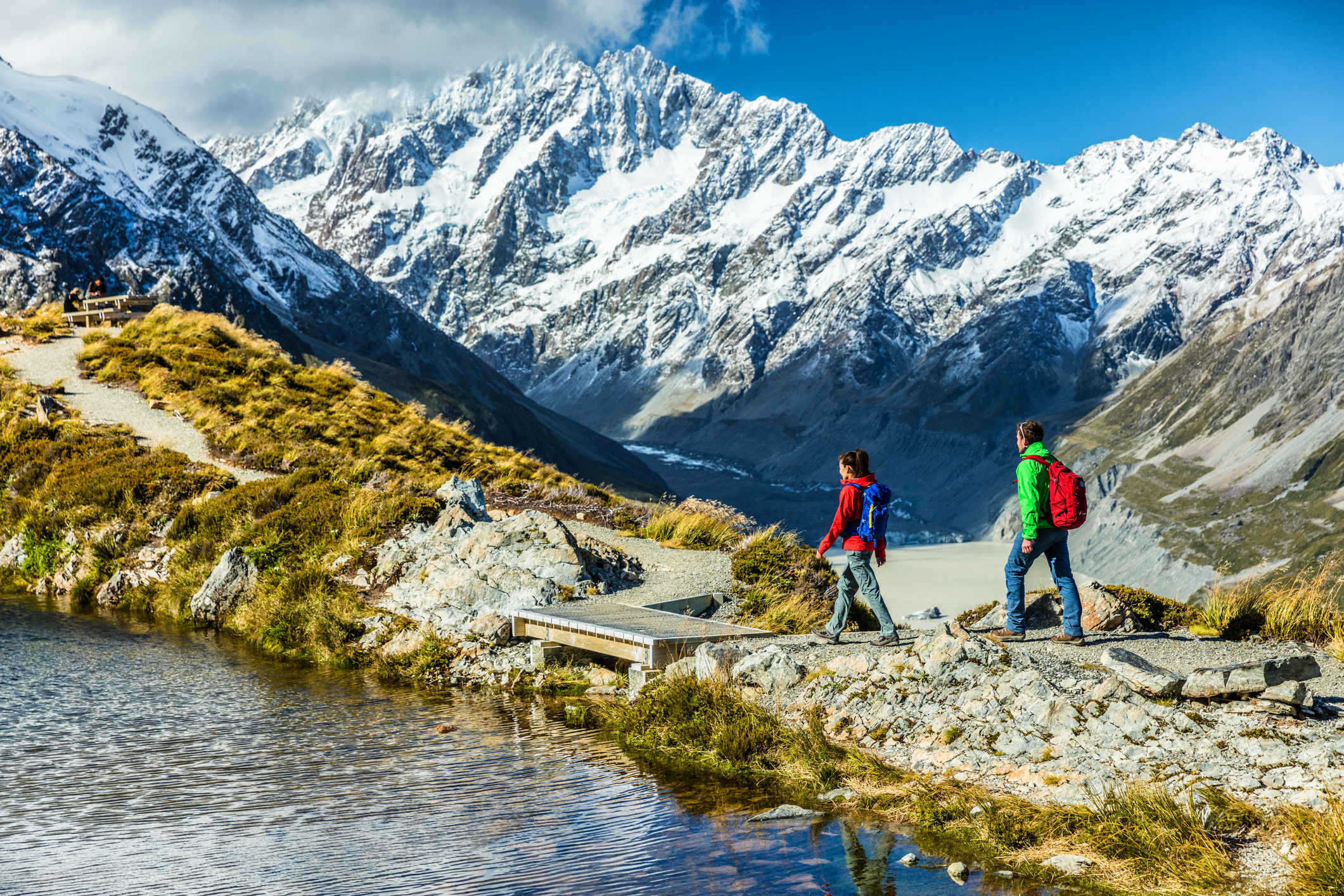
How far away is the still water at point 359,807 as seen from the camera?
22.9 ft

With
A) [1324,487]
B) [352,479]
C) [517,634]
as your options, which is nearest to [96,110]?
[352,479]

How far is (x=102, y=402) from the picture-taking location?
89.8 ft

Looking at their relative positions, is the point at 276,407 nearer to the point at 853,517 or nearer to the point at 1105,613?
the point at 853,517

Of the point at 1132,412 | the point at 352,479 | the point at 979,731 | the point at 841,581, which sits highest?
the point at 1132,412

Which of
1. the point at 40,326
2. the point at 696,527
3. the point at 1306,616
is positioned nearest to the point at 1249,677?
the point at 1306,616

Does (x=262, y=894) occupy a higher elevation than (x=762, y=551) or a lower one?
lower

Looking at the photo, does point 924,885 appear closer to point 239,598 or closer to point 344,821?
point 344,821

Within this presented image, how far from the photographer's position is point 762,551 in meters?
16.5

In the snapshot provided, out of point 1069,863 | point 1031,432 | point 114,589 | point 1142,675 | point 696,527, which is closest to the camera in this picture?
point 1069,863

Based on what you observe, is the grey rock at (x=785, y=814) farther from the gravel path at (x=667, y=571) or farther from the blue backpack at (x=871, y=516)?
the gravel path at (x=667, y=571)

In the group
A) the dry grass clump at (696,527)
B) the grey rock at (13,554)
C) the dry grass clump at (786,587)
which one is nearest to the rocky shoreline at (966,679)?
the dry grass clump at (786,587)

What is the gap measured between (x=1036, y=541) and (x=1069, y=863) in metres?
3.89

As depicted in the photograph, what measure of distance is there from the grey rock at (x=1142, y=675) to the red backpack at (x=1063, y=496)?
4.64 feet

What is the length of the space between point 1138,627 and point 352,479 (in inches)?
608
